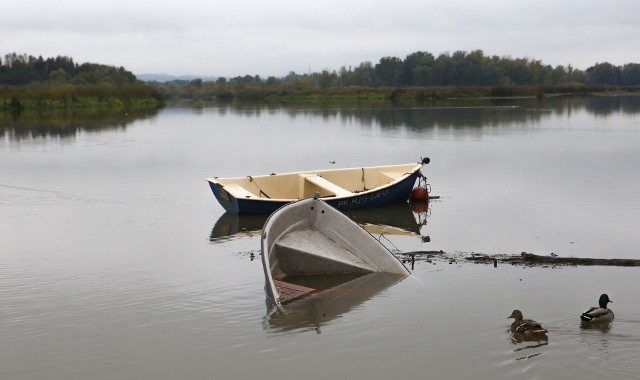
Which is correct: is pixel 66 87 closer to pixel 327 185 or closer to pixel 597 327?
pixel 327 185

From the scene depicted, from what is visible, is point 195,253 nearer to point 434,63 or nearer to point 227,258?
point 227,258

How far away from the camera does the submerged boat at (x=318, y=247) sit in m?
12.3

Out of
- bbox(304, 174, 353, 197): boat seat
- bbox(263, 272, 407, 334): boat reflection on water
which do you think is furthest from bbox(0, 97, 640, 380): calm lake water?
bbox(304, 174, 353, 197): boat seat

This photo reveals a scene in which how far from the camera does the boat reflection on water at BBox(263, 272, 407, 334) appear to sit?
1035cm

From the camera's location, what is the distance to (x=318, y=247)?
12.6 m

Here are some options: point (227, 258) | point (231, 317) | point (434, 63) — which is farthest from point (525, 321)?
point (434, 63)

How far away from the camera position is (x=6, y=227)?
54.2 feet

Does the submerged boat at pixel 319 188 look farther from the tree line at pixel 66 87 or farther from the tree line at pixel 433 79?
the tree line at pixel 433 79

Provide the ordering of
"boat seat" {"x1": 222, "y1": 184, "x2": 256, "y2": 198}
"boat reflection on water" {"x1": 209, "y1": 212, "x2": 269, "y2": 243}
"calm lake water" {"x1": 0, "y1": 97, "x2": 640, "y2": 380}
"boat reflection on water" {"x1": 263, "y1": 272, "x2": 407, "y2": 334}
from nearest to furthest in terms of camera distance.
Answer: "calm lake water" {"x1": 0, "y1": 97, "x2": 640, "y2": 380}, "boat reflection on water" {"x1": 263, "y1": 272, "x2": 407, "y2": 334}, "boat reflection on water" {"x1": 209, "y1": 212, "x2": 269, "y2": 243}, "boat seat" {"x1": 222, "y1": 184, "x2": 256, "y2": 198}

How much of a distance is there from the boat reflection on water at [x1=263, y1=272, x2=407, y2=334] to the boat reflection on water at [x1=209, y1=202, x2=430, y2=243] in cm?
352

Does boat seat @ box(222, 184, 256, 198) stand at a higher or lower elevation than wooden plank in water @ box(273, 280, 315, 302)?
higher

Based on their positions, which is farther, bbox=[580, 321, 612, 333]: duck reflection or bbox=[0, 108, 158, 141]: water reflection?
bbox=[0, 108, 158, 141]: water reflection

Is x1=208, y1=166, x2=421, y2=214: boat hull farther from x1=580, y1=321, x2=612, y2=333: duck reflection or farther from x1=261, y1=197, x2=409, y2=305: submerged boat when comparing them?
x1=580, y1=321, x2=612, y2=333: duck reflection

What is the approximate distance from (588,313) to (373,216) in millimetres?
8402
